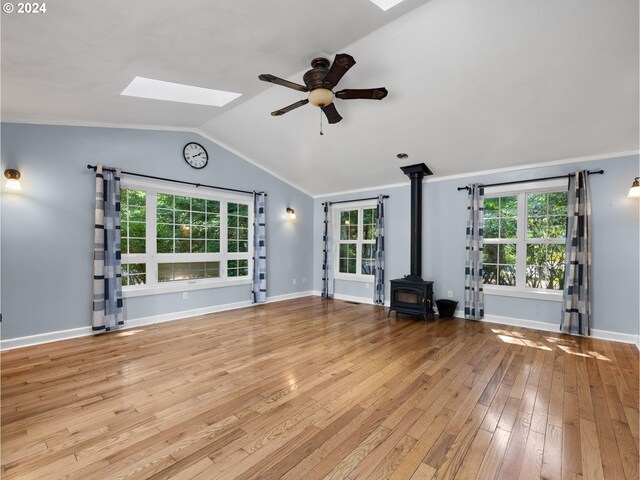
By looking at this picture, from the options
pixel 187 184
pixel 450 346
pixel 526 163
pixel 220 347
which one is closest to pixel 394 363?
pixel 450 346

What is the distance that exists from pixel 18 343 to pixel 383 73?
5269mm

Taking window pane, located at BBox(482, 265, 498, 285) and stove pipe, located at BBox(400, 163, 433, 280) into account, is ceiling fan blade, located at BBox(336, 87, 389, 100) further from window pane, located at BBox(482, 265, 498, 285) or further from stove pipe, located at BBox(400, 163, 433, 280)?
window pane, located at BBox(482, 265, 498, 285)

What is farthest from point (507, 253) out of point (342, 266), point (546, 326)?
point (342, 266)

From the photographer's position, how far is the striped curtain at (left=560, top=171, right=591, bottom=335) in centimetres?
394

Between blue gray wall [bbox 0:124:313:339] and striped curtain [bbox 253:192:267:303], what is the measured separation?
1281 mm

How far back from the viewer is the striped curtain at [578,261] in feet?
12.9

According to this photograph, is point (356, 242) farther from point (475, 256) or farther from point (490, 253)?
point (490, 253)

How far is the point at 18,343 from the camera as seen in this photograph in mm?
3482

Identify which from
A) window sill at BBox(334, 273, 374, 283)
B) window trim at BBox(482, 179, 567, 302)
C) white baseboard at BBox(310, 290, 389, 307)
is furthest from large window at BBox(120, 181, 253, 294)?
window trim at BBox(482, 179, 567, 302)

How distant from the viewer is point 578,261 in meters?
4.00

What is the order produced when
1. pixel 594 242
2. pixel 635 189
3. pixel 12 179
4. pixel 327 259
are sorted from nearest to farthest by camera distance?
pixel 12 179 → pixel 635 189 → pixel 594 242 → pixel 327 259

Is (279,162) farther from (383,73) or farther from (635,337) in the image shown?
(635,337)

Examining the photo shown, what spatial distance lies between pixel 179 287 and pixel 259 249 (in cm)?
161

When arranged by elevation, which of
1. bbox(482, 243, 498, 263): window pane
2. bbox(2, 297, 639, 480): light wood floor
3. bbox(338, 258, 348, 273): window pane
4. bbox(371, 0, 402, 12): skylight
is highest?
bbox(371, 0, 402, 12): skylight
